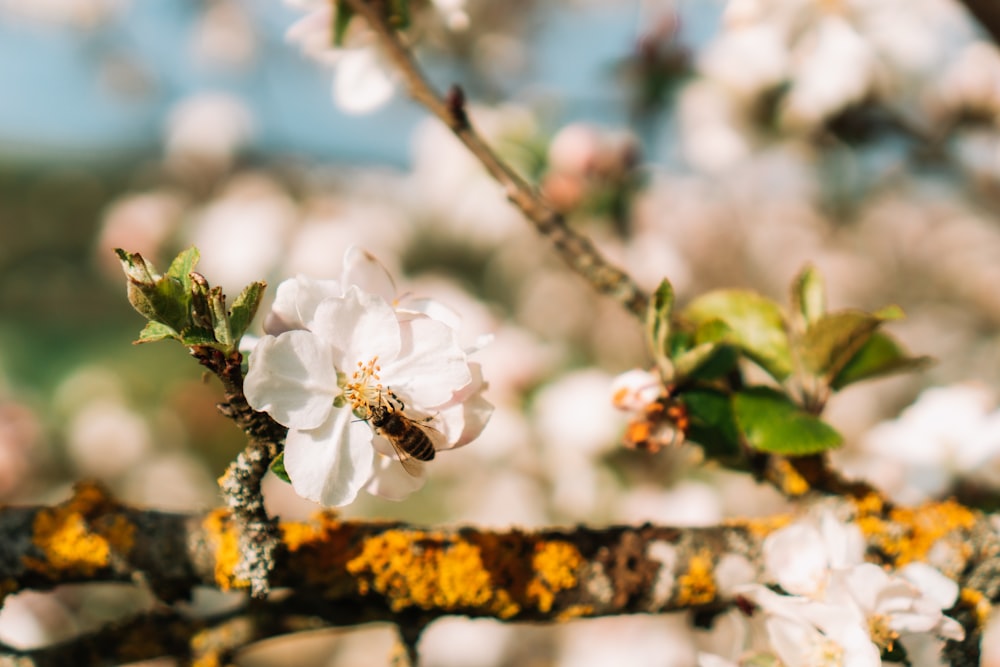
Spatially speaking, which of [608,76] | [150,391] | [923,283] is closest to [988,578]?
[608,76]

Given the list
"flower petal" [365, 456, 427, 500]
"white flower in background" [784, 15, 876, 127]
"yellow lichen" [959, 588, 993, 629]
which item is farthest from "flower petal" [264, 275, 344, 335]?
"white flower in background" [784, 15, 876, 127]

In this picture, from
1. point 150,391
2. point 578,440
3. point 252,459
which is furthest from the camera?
point 150,391

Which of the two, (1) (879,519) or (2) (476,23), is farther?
(2) (476,23)

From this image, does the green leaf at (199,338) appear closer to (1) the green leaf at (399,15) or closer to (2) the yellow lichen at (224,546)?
(2) the yellow lichen at (224,546)

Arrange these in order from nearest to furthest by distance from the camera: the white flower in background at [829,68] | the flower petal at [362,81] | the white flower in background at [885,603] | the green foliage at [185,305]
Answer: the green foliage at [185,305]
the white flower in background at [885,603]
the flower petal at [362,81]
the white flower in background at [829,68]

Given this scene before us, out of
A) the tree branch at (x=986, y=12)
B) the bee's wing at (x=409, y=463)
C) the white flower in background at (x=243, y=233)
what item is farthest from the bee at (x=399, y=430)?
the white flower in background at (x=243, y=233)

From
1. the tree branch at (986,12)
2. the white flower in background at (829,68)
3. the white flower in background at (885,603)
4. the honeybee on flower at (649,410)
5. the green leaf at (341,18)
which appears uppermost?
the white flower in background at (829,68)

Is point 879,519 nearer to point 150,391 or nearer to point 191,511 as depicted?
point 191,511
